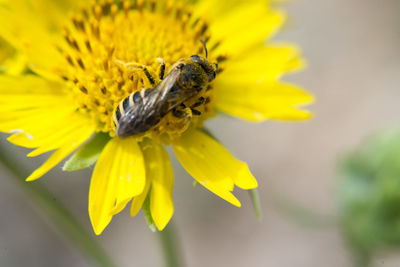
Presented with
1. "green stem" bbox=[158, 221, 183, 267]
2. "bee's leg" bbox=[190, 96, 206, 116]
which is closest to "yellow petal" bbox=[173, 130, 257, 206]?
"bee's leg" bbox=[190, 96, 206, 116]

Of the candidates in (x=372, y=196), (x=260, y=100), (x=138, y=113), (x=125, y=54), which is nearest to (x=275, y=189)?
(x=372, y=196)

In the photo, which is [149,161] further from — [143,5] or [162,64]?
[143,5]

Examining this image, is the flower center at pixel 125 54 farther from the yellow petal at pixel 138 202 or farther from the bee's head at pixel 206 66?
the yellow petal at pixel 138 202

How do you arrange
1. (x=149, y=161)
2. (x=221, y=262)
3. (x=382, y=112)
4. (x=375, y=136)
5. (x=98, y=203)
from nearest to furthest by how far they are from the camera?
(x=98, y=203), (x=149, y=161), (x=375, y=136), (x=221, y=262), (x=382, y=112)

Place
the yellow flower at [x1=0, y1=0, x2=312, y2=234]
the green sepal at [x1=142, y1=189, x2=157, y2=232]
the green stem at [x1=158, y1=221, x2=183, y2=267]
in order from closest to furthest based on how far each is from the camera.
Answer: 1. the green sepal at [x1=142, y1=189, x2=157, y2=232]
2. the yellow flower at [x1=0, y1=0, x2=312, y2=234]
3. the green stem at [x1=158, y1=221, x2=183, y2=267]

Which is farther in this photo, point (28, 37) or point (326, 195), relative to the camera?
point (326, 195)

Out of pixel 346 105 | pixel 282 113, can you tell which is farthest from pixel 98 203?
pixel 346 105

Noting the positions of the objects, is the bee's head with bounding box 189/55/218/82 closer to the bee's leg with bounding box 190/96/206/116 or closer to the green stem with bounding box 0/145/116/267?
the bee's leg with bounding box 190/96/206/116

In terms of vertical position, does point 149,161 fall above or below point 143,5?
below
